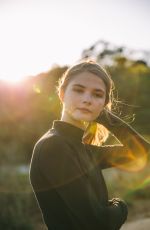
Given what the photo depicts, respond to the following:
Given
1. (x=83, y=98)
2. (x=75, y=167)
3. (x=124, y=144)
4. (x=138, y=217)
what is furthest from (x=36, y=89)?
(x=75, y=167)

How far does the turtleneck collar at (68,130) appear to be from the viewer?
183 centimetres

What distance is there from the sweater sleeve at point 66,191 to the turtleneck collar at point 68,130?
0.14 meters

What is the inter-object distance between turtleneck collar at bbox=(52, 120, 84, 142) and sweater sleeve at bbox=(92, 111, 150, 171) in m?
0.55

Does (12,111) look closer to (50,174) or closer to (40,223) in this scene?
(40,223)

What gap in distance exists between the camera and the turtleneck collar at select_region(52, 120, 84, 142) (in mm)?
1834

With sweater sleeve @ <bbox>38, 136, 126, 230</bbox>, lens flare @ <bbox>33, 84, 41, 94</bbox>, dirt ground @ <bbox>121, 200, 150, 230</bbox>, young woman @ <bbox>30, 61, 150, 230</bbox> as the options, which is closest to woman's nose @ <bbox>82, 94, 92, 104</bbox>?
young woman @ <bbox>30, 61, 150, 230</bbox>

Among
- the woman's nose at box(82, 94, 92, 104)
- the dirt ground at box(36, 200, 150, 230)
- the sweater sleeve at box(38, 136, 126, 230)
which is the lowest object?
the dirt ground at box(36, 200, 150, 230)

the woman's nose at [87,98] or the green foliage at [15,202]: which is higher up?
the woman's nose at [87,98]

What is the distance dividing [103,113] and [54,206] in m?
0.94

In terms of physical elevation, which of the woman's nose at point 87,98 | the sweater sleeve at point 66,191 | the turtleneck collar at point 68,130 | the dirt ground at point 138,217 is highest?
the woman's nose at point 87,98

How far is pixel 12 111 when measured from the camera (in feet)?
53.5

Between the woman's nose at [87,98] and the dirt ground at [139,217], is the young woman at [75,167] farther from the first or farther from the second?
the dirt ground at [139,217]

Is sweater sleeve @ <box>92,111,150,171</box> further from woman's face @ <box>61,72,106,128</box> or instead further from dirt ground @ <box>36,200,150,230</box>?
dirt ground @ <box>36,200,150,230</box>

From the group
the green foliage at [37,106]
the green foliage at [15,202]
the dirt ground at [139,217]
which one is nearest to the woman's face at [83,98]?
the dirt ground at [139,217]
